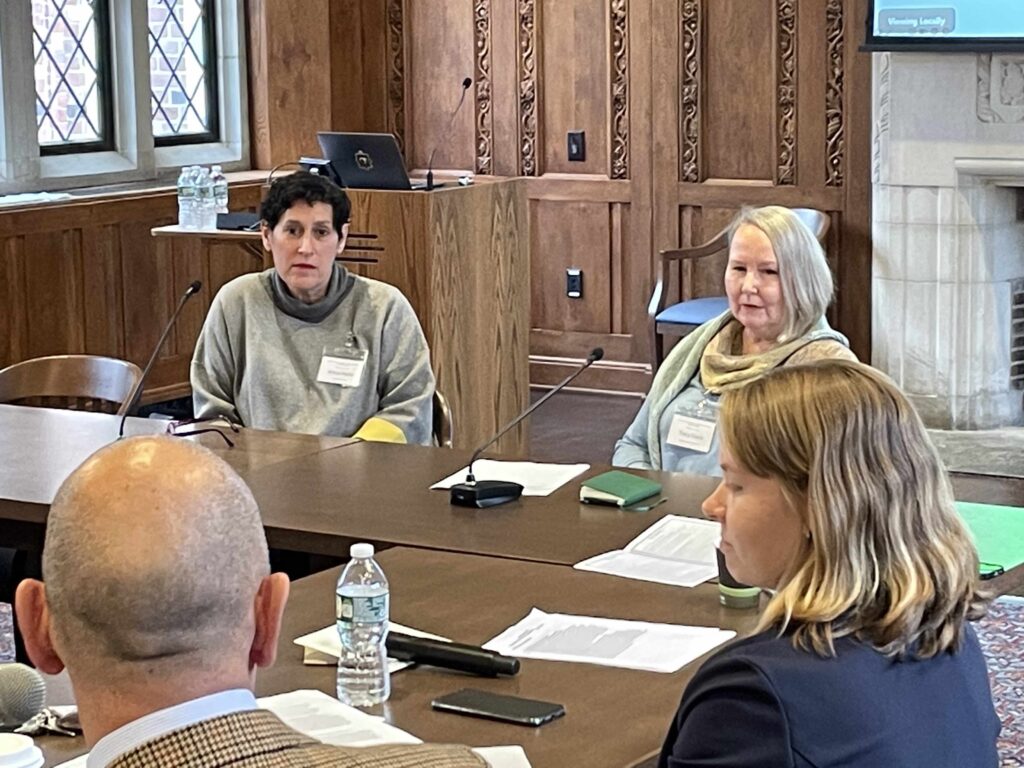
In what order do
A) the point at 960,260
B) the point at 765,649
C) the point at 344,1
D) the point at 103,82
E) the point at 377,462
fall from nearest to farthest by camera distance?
1. the point at 765,649
2. the point at 377,462
3. the point at 960,260
4. the point at 103,82
5. the point at 344,1

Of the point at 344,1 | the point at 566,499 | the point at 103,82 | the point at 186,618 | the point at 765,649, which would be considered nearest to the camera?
the point at 186,618

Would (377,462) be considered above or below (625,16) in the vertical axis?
below

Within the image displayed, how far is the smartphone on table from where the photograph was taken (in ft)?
7.59

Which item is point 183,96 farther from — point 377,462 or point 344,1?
point 377,462

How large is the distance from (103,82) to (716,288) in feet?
8.94

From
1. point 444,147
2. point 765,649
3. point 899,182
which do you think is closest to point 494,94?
point 444,147

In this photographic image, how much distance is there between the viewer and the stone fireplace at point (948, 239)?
691cm

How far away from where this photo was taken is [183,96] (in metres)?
8.05

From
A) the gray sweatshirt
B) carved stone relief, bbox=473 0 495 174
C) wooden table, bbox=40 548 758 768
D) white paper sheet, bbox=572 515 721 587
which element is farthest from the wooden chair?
wooden table, bbox=40 548 758 768

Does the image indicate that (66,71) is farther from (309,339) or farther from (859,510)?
(859,510)

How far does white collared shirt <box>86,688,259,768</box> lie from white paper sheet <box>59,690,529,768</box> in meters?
0.80

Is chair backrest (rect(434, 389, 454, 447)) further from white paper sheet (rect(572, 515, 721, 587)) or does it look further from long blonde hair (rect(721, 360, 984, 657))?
long blonde hair (rect(721, 360, 984, 657))

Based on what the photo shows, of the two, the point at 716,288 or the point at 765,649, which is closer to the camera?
the point at 765,649

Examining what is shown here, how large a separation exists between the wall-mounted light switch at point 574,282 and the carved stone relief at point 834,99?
123cm
